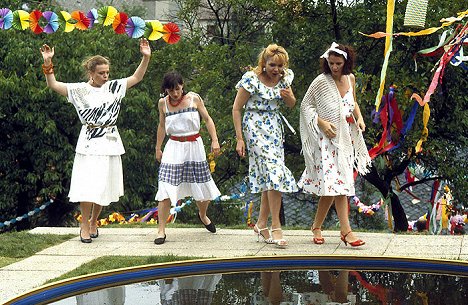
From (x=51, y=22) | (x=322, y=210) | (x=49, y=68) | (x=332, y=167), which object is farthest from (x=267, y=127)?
(x=51, y=22)

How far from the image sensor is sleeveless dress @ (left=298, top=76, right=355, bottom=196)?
26.6 ft

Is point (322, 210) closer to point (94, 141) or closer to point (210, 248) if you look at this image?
point (210, 248)

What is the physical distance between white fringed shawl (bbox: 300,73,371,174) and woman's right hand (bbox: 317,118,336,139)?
3 centimetres

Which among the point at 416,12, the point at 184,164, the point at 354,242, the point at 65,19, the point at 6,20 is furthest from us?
the point at 6,20

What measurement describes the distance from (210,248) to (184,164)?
2.95ft

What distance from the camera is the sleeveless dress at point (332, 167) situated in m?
8.11

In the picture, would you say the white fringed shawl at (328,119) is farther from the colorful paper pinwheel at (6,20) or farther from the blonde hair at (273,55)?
the colorful paper pinwheel at (6,20)

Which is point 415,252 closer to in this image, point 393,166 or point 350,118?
point 350,118

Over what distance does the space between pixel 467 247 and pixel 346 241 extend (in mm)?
931

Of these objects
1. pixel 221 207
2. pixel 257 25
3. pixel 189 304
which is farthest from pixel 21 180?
pixel 189 304

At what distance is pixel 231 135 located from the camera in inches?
625

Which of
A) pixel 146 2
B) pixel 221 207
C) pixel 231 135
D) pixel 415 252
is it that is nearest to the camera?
pixel 415 252

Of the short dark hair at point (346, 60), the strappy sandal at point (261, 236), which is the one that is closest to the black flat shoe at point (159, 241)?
the strappy sandal at point (261, 236)

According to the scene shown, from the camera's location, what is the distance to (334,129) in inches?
322
